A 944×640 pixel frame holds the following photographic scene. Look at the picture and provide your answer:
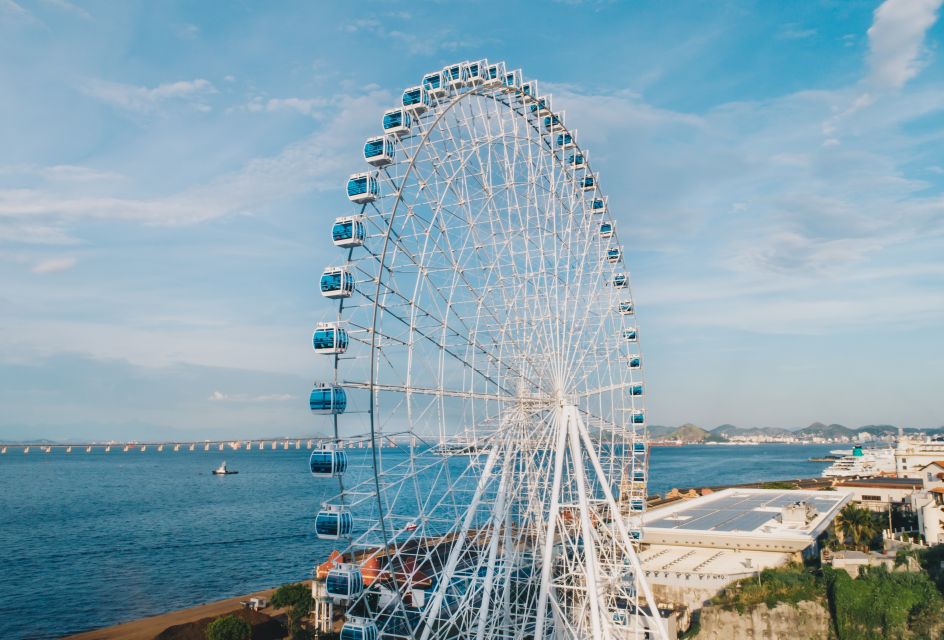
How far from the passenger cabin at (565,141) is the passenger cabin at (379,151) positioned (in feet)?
37.7

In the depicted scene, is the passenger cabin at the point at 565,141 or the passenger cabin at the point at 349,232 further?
the passenger cabin at the point at 565,141

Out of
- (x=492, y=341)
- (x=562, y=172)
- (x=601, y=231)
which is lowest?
(x=492, y=341)

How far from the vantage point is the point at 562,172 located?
101 feet

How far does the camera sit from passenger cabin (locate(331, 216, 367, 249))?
66.0 feet

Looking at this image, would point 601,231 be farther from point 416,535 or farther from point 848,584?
point 848,584

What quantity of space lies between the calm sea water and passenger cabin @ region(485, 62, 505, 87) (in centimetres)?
3986

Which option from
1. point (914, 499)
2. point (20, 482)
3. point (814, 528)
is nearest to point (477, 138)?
point (814, 528)

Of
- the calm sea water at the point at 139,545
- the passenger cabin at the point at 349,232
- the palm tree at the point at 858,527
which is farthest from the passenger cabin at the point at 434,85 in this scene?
the palm tree at the point at 858,527

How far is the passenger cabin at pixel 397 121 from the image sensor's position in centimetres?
2216

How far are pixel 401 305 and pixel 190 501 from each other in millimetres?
97782

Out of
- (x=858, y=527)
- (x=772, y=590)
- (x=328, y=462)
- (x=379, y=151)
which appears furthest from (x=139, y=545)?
(x=858, y=527)

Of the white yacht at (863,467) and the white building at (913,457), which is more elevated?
the white building at (913,457)

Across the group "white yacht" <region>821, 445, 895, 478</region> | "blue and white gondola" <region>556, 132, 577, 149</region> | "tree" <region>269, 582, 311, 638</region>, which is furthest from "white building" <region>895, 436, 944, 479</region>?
"tree" <region>269, 582, 311, 638</region>

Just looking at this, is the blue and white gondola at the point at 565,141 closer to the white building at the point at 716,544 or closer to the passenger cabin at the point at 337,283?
the passenger cabin at the point at 337,283
